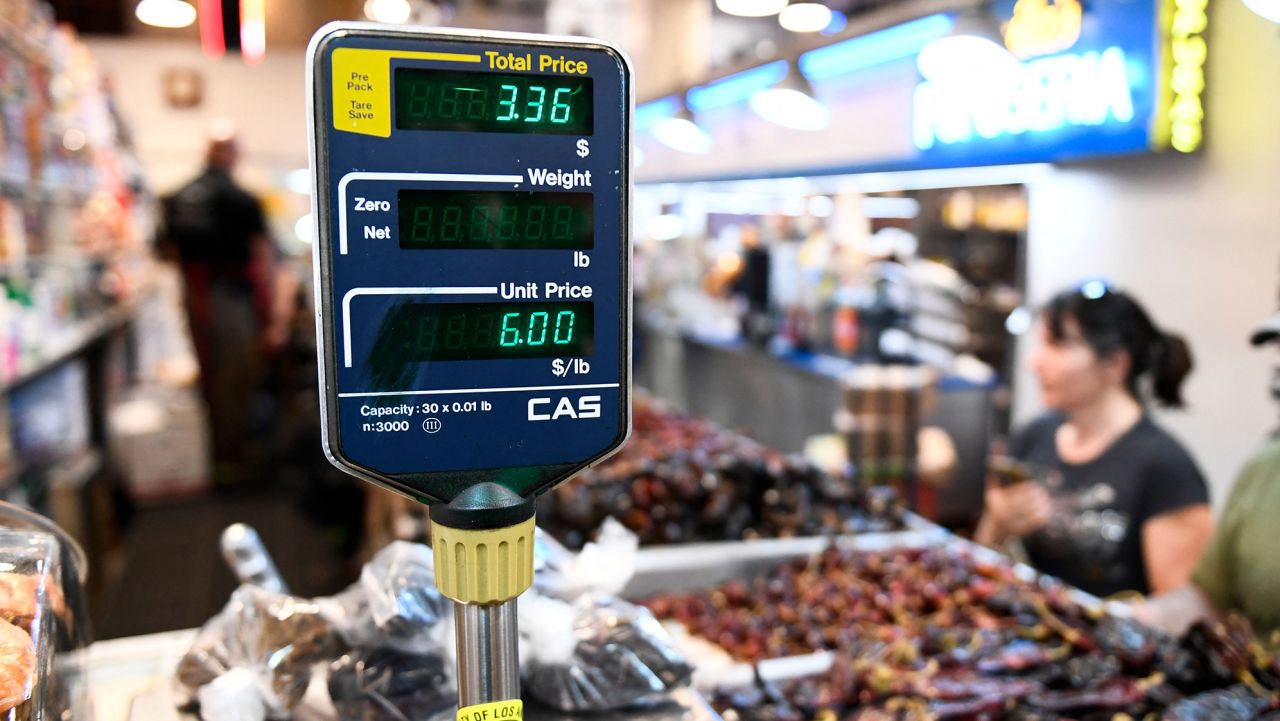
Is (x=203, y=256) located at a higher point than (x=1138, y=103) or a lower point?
lower

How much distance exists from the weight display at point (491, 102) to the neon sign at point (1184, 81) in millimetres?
3527

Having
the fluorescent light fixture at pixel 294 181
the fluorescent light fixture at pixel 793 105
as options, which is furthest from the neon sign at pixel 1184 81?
the fluorescent light fixture at pixel 294 181

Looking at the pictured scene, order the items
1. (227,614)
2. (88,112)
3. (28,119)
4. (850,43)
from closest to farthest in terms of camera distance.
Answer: (227,614)
(28,119)
(850,43)
(88,112)

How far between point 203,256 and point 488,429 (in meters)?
7.09

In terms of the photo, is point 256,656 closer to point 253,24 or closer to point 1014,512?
point 253,24

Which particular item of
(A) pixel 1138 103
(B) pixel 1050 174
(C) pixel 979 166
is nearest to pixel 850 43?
(C) pixel 979 166

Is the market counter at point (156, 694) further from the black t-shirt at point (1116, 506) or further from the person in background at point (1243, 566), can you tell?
the black t-shirt at point (1116, 506)

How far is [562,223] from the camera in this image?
93 cm

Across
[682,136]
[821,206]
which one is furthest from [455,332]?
[682,136]

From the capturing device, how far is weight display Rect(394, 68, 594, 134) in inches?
34.5

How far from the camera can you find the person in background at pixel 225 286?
7.16 metres

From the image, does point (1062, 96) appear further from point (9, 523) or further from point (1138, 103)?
point (9, 523)

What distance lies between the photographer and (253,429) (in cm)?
771

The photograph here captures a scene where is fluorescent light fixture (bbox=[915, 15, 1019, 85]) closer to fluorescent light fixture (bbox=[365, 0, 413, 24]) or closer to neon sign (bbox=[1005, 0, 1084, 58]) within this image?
neon sign (bbox=[1005, 0, 1084, 58])
